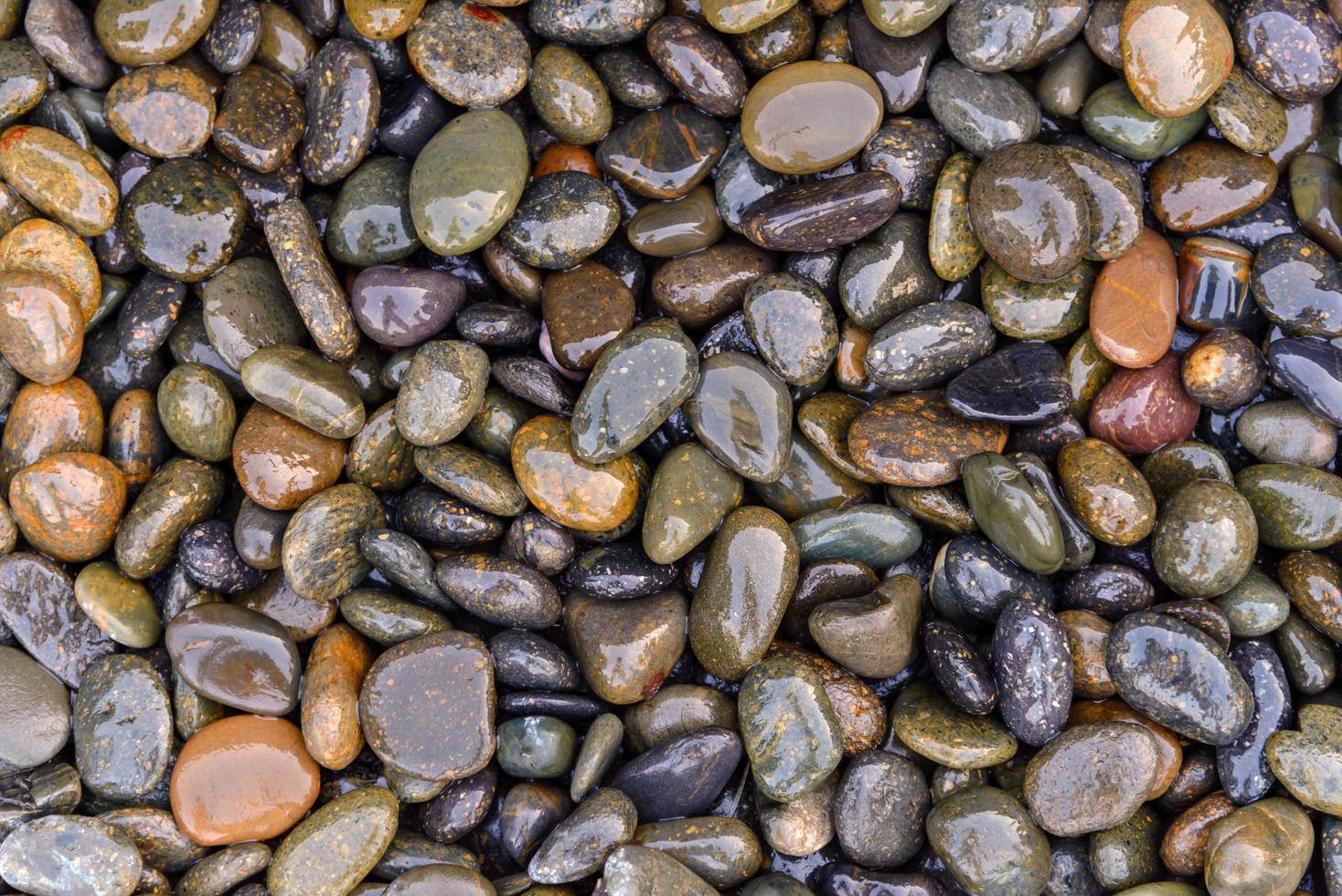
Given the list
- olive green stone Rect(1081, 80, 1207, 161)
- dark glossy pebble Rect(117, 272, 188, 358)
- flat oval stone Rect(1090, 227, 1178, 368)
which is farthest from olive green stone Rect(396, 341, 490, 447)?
olive green stone Rect(1081, 80, 1207, 161)

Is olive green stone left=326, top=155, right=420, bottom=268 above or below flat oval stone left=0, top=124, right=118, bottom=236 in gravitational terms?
below

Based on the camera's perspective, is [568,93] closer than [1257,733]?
No

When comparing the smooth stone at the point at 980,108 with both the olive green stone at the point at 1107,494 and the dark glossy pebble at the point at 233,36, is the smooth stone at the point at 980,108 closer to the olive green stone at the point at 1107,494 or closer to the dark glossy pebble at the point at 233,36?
the olive green stone at the point at 1107,494

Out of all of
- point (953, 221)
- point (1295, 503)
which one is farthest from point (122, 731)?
point (1295, 503)

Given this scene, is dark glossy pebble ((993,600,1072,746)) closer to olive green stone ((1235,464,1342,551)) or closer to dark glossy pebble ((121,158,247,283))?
olive green stone ((1235,464,1342,551))

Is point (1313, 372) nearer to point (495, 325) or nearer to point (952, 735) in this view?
point (952, 735)

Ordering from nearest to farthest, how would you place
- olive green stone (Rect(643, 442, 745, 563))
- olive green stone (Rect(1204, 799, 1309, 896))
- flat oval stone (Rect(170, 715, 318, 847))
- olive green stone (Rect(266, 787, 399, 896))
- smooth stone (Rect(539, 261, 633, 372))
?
olive green stone (Rect(1204, 799, 1309, 896)) < olive green stone (Rect(266, 787, 399, 896)) < flat oval stone (Rect(170, 715, 318, 847)) < olive green stone (Rect(643, 442, 745, 563)) < smooth stone (Rect(539, 261, 633, 372))

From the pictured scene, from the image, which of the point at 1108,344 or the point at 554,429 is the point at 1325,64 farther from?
the point at 554,429

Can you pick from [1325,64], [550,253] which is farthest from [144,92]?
[1325,64]
